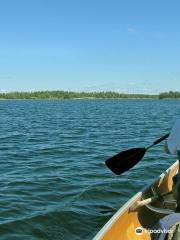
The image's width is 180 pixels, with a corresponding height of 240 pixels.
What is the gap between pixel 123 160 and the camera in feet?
27.7

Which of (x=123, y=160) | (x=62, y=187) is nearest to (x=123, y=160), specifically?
(x=123, y=160)

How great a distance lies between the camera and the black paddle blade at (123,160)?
332 inches

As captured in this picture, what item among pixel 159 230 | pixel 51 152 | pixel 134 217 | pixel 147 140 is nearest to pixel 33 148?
pixel 51 152

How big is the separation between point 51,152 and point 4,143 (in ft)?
15.4

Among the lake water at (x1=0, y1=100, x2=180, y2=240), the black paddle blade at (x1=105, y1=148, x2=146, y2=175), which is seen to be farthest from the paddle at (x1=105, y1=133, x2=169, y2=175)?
the lake water at (x1=0, y1=100, x2=180, y2=240)

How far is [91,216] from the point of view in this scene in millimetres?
10930

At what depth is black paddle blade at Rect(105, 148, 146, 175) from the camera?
8.44 m

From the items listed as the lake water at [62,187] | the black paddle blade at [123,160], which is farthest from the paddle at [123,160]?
the lake water at [62,187]

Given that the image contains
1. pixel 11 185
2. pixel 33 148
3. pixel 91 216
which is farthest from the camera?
pixel 33 148

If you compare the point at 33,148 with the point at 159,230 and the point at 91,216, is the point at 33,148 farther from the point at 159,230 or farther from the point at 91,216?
the point at 159,230

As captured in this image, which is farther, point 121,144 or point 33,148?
point 121,144

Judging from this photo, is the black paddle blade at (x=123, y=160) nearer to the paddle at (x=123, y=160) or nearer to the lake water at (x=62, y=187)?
the paddle at (x=123, y=160)

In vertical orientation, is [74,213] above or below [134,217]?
below

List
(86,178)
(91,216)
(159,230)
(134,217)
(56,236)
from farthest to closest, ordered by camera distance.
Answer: (86,178), (91,216), (56,236), (134,217), (159,230)
